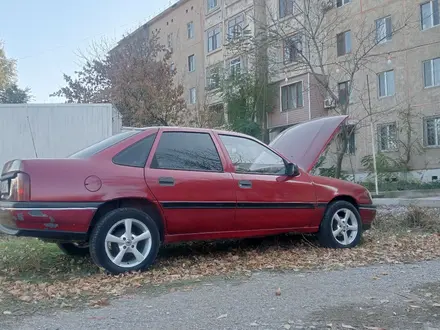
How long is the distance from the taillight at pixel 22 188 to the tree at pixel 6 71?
4129 cm

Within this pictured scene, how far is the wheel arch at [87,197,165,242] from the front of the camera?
17.8 ft

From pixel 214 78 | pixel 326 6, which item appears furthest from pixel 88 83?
pixel 326 6

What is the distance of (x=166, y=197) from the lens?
5.69 metres

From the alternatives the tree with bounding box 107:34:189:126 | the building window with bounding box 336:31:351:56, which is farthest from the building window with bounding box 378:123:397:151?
the tree with bounding box 107:34:189:126

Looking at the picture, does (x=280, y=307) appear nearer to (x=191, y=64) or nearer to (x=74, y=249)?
(x=74, y=249)

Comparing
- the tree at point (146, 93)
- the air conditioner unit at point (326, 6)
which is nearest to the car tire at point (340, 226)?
the air conditioner unit at point (326, 6)

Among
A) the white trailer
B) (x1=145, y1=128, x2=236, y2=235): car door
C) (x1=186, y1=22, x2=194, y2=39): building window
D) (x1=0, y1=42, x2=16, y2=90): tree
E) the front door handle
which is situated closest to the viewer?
(x1=145, y1=128, x2=236, y2=235): car door

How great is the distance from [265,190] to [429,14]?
20689 mm

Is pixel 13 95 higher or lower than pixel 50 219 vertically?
higher

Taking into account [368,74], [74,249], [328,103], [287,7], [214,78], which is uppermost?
[287,7]

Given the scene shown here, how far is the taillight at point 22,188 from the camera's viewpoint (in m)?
5.12

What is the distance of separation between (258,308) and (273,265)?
5.63ft

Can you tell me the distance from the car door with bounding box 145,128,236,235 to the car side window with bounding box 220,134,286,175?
0.22m

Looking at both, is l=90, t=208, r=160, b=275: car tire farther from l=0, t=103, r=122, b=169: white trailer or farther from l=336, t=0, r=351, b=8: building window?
l=336, t=0, r=351, b=8: building window
